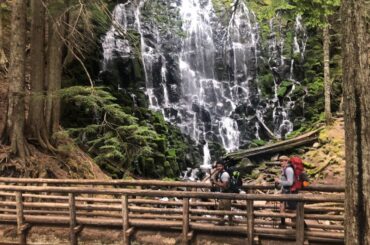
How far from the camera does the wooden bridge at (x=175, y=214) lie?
8.00 m

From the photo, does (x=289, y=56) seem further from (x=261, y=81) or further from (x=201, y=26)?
(x=201, y=26)

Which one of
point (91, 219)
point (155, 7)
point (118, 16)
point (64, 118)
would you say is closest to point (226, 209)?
point (91, 219)

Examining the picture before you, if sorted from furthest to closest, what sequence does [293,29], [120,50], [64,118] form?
[293,29]
[120,50]
[64,118]

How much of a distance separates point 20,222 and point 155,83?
16.3 metres

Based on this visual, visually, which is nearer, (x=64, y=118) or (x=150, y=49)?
(x=64, y=118)

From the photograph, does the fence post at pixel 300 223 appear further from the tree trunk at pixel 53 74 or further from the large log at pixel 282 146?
the large log at pixel 282 146

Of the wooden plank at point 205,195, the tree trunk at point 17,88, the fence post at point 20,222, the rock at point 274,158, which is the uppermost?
the tree trunk at point 17,88

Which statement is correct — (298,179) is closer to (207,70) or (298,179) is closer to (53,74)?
(53,74)

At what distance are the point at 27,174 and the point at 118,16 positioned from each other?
17.1 meters

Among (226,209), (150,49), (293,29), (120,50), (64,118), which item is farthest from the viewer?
(293,29)

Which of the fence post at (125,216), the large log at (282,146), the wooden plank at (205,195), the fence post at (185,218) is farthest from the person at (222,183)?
the large log at (282,146)

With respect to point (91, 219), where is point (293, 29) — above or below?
above

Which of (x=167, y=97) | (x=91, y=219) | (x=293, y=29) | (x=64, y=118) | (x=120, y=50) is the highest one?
(x=293, y=29)

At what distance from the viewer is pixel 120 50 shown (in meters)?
24.0
